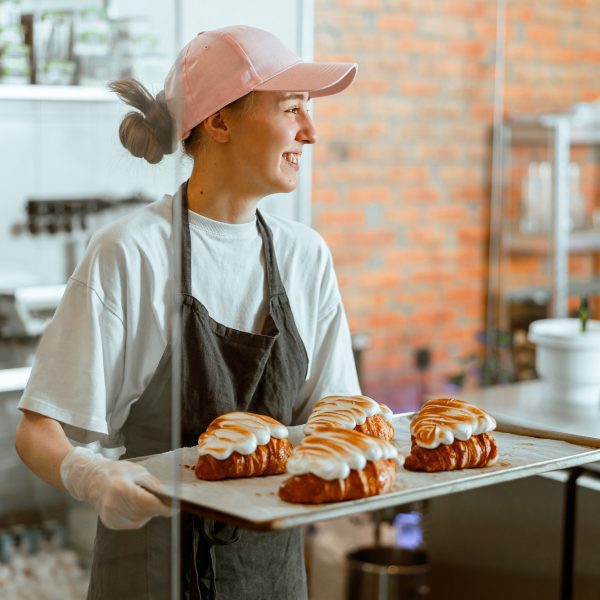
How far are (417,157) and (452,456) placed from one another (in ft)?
7.88

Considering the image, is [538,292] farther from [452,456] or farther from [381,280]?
[452,456]

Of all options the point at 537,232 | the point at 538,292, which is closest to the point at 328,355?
the point at 537,232

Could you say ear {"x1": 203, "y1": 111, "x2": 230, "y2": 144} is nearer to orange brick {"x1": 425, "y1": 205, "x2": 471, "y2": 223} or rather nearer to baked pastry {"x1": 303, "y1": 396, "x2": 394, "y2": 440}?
baked pastry {"x1": 303, "y1": 396, "x2": 394, "y2": 440}

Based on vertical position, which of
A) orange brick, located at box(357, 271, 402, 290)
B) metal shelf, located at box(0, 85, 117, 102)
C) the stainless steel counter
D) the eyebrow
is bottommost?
the stainless steel counter

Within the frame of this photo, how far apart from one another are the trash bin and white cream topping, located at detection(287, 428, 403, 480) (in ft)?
5.21

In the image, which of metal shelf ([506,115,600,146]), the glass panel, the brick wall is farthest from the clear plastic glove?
metal shelf ([506,115,600,146])

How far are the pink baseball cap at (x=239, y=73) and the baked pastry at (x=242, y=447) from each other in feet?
1.24

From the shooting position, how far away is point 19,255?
1.01 meters

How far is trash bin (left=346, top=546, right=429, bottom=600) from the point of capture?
279 centimetres

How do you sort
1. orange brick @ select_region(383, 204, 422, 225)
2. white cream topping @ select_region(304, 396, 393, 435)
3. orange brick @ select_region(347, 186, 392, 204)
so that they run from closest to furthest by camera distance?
1. white cream topping @ select_region(304, 396, 393, 435)
2. orange brick @ select_region(347, 186, 392, 204)
3. orange brick @ select_region(383, 204, 422, 225)

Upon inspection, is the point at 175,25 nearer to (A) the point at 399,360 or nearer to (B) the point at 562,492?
(B) the point at 562,492

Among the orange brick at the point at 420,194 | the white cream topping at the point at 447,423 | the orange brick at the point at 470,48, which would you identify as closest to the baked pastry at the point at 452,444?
the white cream topping at the point at 447,423

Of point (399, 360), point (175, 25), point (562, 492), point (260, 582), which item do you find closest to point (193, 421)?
point (260, 582)

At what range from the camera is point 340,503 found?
3.72 ft
